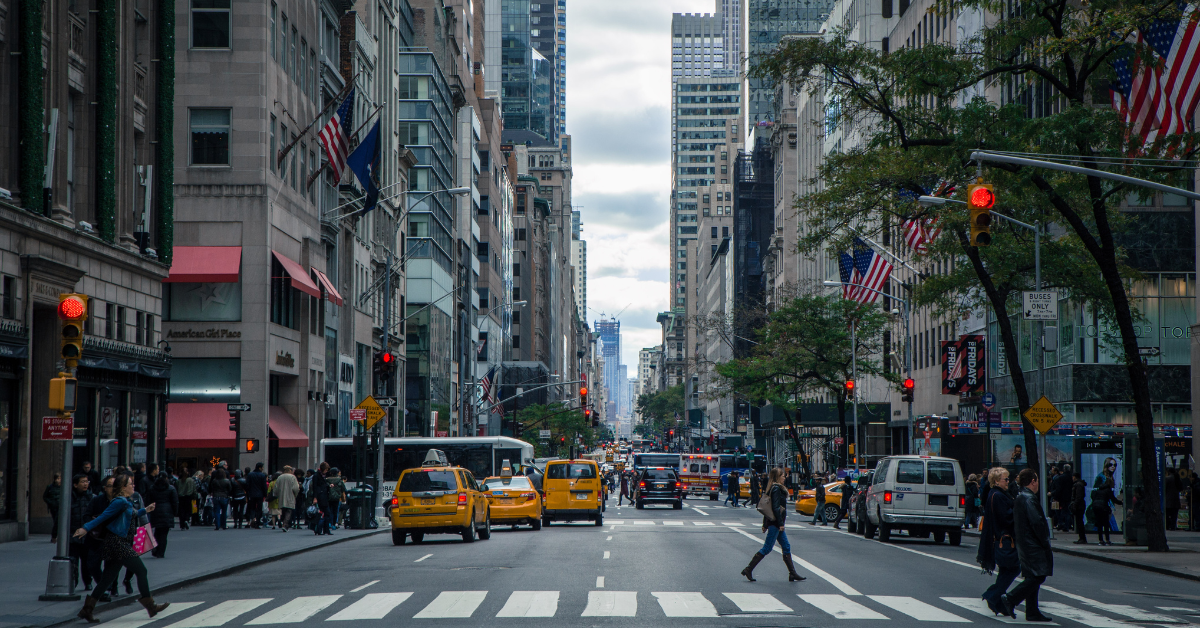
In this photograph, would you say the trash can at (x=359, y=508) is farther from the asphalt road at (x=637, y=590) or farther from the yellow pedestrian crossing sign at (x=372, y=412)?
the asphalt road at (x=637, y=590)

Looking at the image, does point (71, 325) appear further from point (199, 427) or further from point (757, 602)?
point (199, 427)

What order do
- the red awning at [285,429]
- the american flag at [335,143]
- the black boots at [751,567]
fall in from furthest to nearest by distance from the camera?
the red awning at [285,429] → the american flag at [335,143] → the black boots at [751,567]

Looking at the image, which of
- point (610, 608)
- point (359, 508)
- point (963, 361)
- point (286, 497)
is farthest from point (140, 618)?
point (963, 361)

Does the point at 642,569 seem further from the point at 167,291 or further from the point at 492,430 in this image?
the point at 492,430

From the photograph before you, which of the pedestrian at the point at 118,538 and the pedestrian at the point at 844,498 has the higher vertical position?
the pedestrian at the point at 118,538

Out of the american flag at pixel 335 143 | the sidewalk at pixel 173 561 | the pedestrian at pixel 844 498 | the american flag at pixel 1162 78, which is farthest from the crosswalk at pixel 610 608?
the american flag at pixel 335 143

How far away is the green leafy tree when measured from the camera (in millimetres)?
26469

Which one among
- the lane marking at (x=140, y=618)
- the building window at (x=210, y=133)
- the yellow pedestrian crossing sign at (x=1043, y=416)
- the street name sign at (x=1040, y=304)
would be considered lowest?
the lane marking at (x=140, y=618)

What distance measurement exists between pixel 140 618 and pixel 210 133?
33.6 m

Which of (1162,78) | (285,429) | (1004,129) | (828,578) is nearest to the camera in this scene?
(828,578)

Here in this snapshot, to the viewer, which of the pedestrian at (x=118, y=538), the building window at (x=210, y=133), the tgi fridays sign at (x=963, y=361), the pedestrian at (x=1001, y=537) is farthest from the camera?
the tgi fridays sign at (x=963, y=361)

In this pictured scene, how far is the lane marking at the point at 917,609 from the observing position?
14755 millimetres

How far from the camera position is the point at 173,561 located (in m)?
23.2

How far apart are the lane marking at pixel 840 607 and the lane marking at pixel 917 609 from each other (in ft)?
1.28
